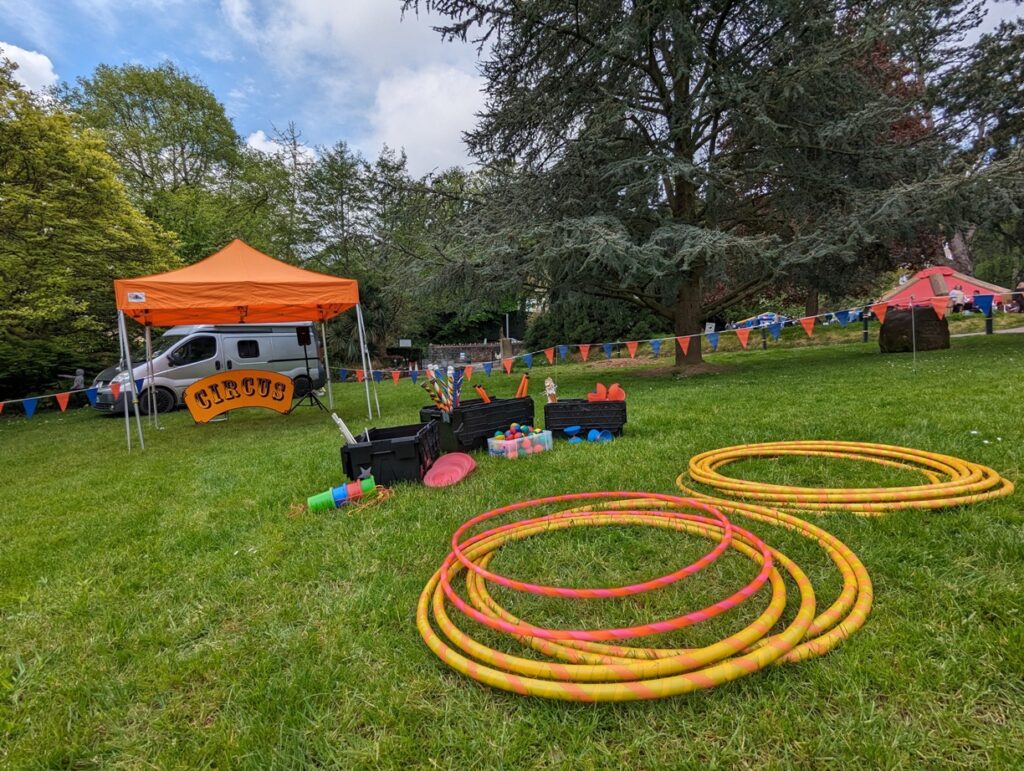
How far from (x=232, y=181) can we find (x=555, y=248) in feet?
75.6

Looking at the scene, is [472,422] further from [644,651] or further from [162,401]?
[162,401]

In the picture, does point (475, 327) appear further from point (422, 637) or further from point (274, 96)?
point (422, 637)

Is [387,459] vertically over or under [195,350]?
under

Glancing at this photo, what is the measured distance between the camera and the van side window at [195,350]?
1137 cm

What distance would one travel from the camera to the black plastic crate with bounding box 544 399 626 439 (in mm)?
4660

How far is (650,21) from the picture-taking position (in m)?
9.19

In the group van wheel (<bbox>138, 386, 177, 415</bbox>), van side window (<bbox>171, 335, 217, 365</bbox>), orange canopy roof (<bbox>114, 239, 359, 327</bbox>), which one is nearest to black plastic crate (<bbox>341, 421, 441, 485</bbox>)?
orange canopy roof (<bbox>114, 239, 359, 327</bbox>)

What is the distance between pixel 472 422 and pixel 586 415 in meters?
1.10

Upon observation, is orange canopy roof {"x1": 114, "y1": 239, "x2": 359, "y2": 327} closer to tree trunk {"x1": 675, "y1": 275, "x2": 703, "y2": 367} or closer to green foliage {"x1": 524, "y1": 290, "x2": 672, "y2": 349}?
tree trunk {"x1": 675, "y1": 275, "x2": 703, "y2": 367}

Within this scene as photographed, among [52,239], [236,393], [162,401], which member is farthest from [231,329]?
[236,393]

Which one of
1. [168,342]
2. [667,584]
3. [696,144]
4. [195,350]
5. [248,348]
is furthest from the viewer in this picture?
[248,348]

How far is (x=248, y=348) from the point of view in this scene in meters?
12.2

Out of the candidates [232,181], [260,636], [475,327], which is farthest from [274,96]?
[260,636]

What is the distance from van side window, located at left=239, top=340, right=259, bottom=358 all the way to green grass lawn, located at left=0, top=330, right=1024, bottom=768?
8.82 meters
